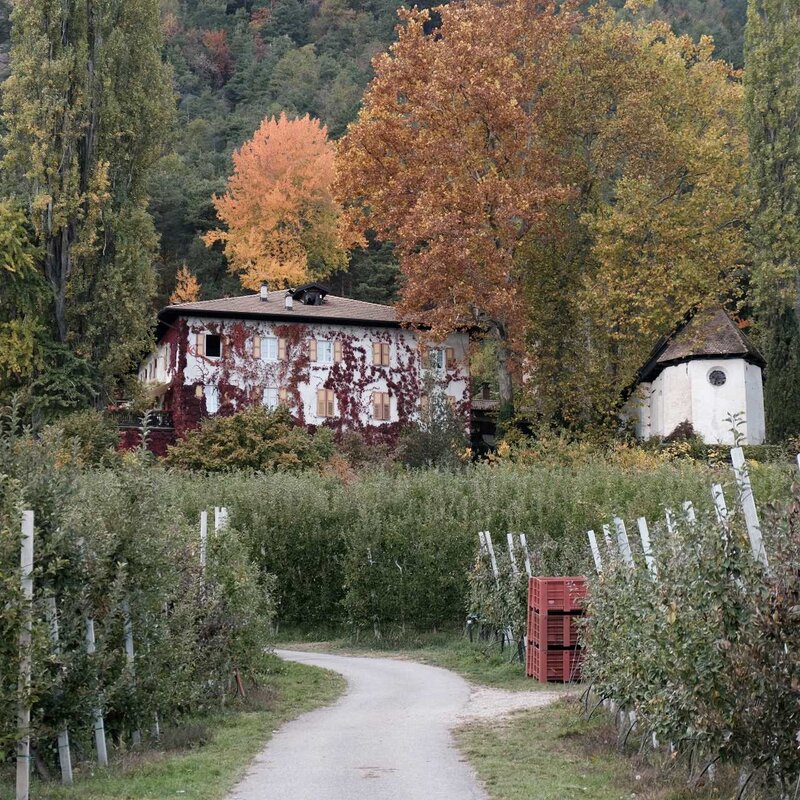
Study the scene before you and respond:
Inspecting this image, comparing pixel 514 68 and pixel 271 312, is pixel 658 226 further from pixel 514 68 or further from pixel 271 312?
pixel 271 312

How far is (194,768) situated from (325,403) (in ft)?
125

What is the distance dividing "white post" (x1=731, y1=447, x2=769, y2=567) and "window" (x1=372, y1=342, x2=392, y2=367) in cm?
4089

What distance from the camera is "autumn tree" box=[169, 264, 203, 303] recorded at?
194 ft

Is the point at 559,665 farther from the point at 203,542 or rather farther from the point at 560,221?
the point at 560,221

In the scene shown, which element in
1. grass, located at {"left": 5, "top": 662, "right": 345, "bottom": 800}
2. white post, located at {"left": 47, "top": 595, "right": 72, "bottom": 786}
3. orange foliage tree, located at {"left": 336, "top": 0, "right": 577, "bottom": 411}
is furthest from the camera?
orange foliage tree, located at {"left": 336, "top": 0, "right": 577, "bottom": 411}

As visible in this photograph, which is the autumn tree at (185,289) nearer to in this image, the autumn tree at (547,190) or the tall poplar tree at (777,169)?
the autumn tree at (547,190)

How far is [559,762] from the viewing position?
1171 cm

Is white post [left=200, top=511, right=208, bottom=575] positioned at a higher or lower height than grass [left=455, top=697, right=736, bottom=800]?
higher

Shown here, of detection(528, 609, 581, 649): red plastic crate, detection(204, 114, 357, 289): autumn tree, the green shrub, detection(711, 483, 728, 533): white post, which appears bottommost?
detection(528, 609, 581, 649): red plastic crate

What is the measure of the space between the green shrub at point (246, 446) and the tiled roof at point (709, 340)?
518 inches

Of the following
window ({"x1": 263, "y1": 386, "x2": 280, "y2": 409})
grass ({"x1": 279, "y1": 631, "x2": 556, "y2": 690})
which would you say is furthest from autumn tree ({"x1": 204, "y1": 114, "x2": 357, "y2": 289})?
grass ({"x1": 279, "y1": 631, "x2": 556, "y2": 690})

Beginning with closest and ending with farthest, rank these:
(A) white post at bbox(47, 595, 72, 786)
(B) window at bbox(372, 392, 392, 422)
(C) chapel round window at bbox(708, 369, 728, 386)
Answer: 1. (A) white post at bbox(47, 595, 72, 786)
2. (C) chapel round window at bbox(708, 369, 728, 386)
3. (B) window at bbox(372, 392, 392, 422)

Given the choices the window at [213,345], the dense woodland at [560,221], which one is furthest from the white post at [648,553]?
the window at [213,345]

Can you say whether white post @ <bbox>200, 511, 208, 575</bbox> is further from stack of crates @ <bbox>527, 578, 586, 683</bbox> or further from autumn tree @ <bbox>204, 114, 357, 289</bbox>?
autumn tree @ <bbox>204, 114, 357, 289</bbox>
